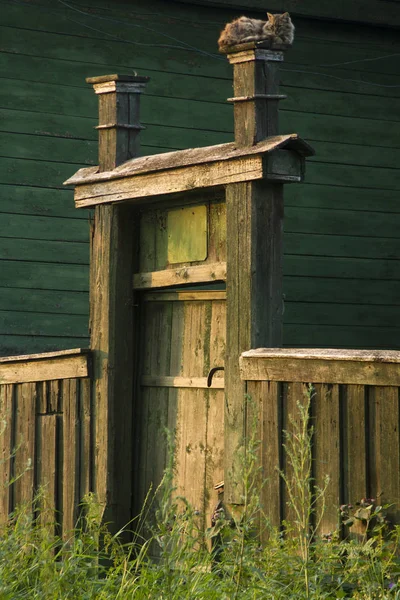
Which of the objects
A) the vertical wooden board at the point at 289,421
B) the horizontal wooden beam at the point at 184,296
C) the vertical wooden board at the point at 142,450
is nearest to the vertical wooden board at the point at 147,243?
the horizontal wooden beam at the point at 184,296

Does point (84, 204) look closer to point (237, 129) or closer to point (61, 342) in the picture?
point (237, 129)

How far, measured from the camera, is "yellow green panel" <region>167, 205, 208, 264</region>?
236 inches

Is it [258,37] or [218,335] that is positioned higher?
[258,37]

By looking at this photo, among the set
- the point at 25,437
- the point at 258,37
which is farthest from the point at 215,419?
the point at 258,37

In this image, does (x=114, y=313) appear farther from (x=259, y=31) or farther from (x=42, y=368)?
(x=259, y=31)

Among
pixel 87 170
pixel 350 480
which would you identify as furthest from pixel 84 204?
pixel 350 480

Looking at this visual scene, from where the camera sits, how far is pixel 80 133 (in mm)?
9375

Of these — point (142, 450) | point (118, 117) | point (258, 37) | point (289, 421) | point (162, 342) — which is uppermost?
point (258, 37)

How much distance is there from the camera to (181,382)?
620cm

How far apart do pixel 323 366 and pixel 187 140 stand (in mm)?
4955

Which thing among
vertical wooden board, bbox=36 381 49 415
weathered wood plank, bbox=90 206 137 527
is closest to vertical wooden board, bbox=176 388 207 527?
weathered wood plank, bbox=90 206 137 527

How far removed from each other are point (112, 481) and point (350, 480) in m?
1.77

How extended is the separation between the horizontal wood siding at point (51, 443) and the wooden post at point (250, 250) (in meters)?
1.22

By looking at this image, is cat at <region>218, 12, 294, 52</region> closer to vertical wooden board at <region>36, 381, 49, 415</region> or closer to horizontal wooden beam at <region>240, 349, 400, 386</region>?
horizontal wooden beam at <region>240, 349, 400, 386</region>
